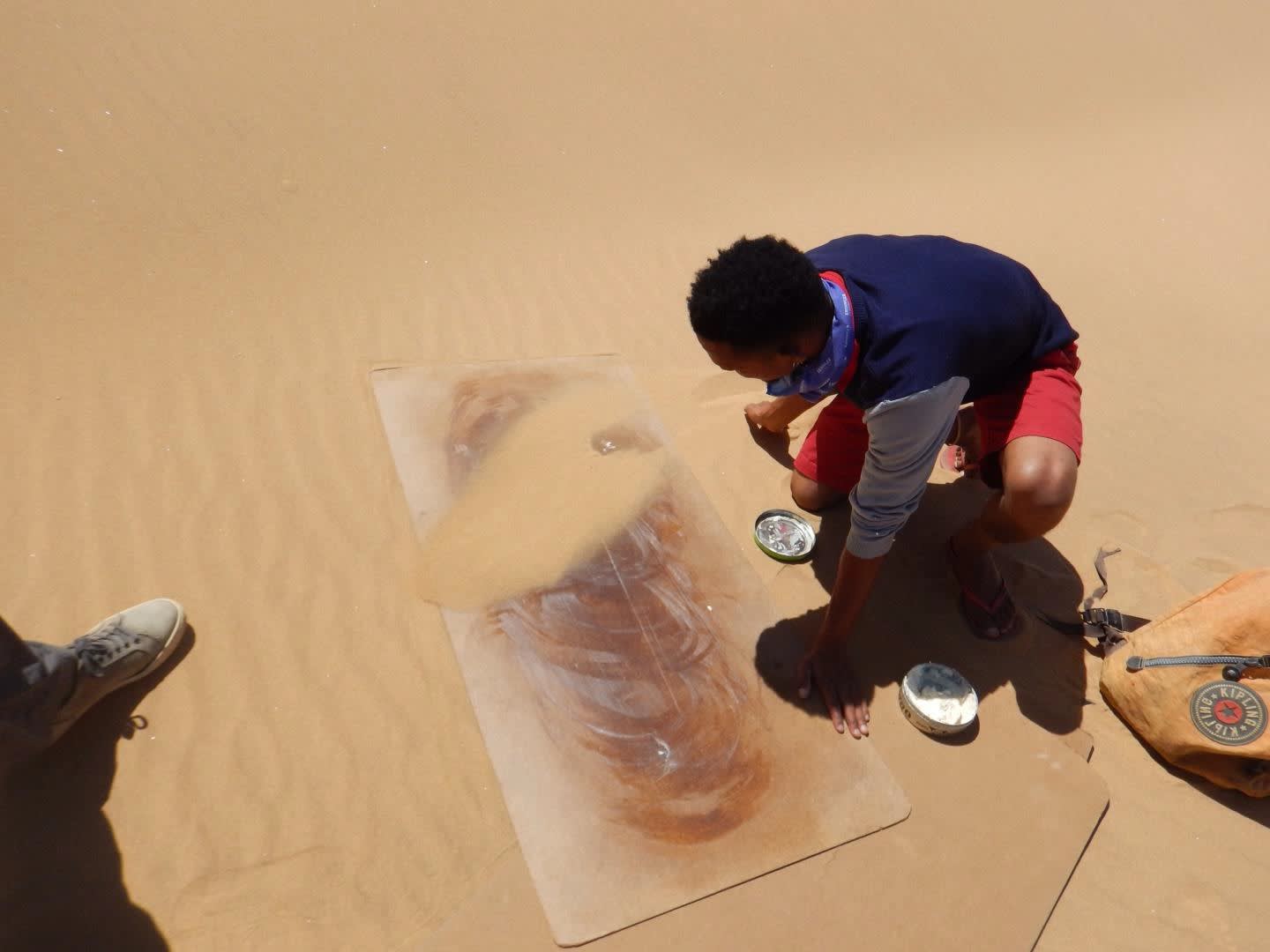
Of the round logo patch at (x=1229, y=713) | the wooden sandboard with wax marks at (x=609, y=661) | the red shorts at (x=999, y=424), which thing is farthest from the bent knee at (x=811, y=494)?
the round logo patch at (x=1229, y=713)

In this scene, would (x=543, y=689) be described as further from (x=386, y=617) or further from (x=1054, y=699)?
(x=1054, y=699)

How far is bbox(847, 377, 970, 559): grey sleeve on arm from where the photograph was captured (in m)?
1.99

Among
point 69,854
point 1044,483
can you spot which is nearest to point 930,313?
point 1044,483

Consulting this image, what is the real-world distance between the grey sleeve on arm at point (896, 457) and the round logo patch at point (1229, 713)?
1043mm

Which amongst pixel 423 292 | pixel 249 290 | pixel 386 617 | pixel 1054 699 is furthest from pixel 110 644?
pixel 1054 699

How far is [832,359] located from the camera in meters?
2.02

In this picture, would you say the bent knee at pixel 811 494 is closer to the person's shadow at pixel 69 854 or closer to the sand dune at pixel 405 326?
the sand dune at pixel 405 326

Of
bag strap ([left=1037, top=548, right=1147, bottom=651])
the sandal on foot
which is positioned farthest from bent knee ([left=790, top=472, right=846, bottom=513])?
bag strap ([left=1037, top=548, right=1147, bottom=651])

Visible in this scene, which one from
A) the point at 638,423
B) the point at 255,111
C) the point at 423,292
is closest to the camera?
the point at 638,423

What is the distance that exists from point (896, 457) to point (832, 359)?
312 mm

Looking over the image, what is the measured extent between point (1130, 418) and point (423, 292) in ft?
11.5

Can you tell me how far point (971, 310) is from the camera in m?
2.15

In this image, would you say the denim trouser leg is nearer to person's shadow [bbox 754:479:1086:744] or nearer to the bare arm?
person's shadow [bbox 754:479:1086:744]

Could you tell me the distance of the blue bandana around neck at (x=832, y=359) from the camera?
201 centimetres
